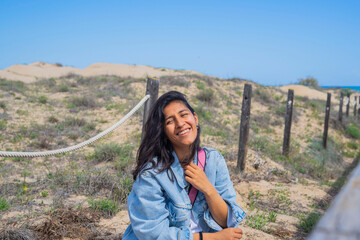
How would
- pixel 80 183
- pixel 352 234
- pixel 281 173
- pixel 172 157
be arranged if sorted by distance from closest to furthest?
pixel 352 234, pixel 172 157, pixel 80 183, pixel 281 173

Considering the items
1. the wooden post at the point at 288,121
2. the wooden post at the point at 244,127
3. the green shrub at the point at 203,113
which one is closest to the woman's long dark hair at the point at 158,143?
the wooden post at the point at 244,127

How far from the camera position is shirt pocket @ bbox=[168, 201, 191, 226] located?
70.3 inches

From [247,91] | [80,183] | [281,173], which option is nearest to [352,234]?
[80,183]

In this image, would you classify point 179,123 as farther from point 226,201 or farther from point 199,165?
point 226,201

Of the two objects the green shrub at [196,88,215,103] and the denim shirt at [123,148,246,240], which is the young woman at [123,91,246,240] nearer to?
the denim shirt at [123,148,246,240]

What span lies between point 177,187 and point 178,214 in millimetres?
165

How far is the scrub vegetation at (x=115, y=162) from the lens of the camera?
3.58m

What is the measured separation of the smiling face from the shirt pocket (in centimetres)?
41

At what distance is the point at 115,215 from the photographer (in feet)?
12.4

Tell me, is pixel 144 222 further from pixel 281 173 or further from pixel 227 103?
pixel 227 103

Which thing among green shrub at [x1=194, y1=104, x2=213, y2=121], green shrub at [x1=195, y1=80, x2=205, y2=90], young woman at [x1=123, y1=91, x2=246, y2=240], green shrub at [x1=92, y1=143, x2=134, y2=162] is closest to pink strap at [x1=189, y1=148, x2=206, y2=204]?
young woman at [x1=123, y1=91, x2=246, y2=240]

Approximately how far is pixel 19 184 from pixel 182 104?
3.83 meters

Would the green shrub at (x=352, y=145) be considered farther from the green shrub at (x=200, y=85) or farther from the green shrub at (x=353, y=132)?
the green shrub at (x=200, y=85)

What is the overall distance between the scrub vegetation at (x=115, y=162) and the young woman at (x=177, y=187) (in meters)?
1.58
